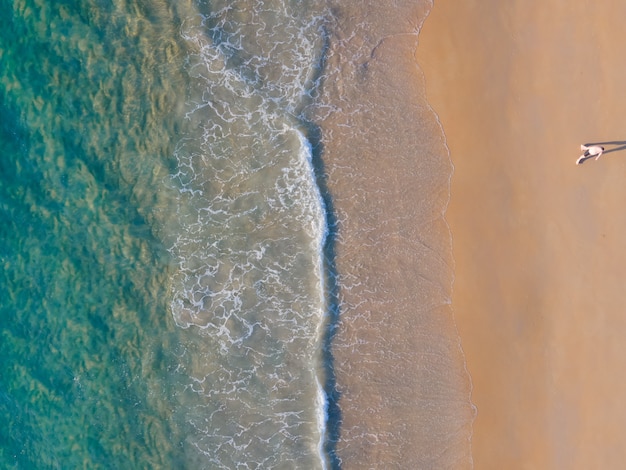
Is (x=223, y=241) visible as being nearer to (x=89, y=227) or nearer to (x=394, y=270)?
(x=89, y=227)

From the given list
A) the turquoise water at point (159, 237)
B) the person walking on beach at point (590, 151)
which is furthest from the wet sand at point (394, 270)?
the person walking on beach at point (590, 151)

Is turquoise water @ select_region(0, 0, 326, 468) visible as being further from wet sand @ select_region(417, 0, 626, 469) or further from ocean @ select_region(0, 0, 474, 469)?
wet sand @ select_region(417, 0, 626, 469)

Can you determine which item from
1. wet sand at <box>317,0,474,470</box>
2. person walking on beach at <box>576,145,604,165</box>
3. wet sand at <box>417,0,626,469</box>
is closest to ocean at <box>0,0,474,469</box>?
wet sand at <box>317,0,474,470</box>

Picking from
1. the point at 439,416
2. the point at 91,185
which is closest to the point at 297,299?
the point at 439,416

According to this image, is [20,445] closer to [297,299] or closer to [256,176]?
[297,299]

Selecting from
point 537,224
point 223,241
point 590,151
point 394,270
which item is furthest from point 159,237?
A: point 590,151

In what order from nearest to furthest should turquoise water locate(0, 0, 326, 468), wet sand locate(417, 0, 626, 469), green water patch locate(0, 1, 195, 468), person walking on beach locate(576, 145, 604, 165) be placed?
1. person walking on beach locate(576, 145, 604, 165)
2. wet sand locate(417, 0, 626, 469)
3. turquoise water locate(0, 0, 326, 468)
4. green water patch locate(0, 1, 195, 468)
